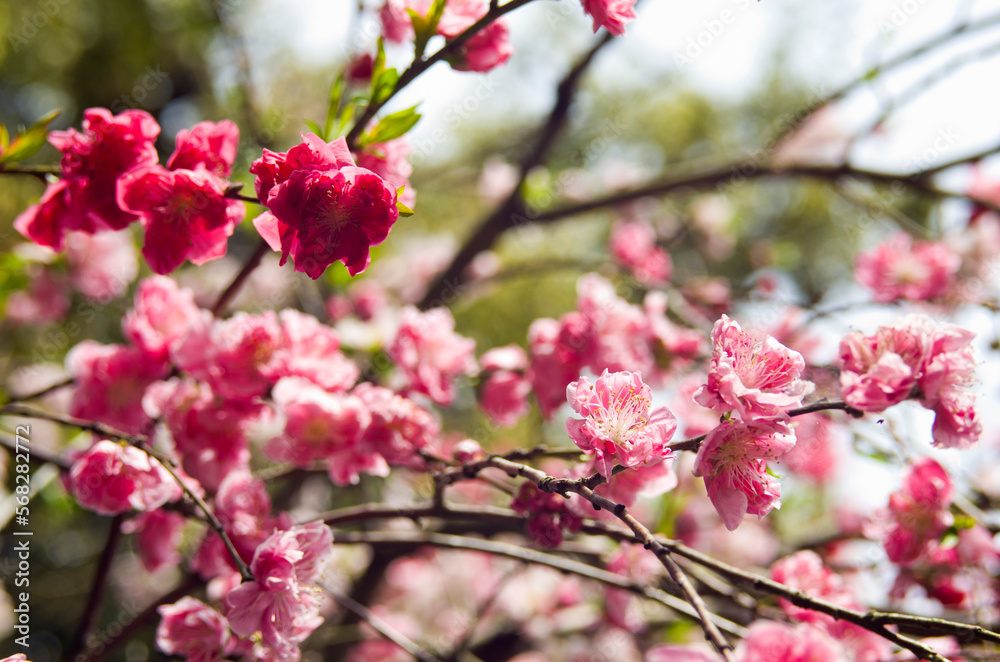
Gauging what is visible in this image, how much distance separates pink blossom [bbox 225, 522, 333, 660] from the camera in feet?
2.20

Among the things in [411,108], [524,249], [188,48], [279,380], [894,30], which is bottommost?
[279,380]

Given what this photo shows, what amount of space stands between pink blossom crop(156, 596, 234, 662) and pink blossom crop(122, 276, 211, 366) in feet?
1.36

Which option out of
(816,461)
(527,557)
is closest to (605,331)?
(527,557)

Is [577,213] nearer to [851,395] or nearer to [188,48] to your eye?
[851,395]

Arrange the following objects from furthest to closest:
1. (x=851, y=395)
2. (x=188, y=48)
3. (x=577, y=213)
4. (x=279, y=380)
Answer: (x=188, y=48) < (x=577, y=213) < (x=279, y=380) < (x=851, y=395)

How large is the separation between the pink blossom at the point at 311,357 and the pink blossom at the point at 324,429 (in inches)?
0.8

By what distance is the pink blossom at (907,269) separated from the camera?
5.40 feet

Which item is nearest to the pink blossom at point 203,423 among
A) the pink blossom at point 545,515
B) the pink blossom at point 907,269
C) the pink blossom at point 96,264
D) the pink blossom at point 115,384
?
the pink blossom at point 115,384

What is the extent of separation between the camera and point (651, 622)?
5.40 feet

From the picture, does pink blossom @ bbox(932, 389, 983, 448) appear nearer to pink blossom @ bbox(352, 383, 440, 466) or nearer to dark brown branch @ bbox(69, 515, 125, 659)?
pink blossom @ bbox(352, 383, 440, 466)

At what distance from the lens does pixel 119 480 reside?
79 centimetres

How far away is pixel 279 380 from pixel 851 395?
75 centimetres

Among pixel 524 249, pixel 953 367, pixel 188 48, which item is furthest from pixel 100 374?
pixel 188 48

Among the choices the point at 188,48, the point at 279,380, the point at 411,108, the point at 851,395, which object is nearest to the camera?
the point at 851,395
